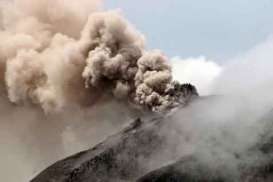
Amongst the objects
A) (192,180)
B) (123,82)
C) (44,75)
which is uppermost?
(44,75)

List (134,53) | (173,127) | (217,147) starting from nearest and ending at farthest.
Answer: (217,147) → (173,127) → (134,53)

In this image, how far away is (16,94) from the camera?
235 feet

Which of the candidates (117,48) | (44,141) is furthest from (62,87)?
(44,141)

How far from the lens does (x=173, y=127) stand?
56.7 metres

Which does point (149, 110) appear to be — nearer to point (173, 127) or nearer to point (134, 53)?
point (173, 127)

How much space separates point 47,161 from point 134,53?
2642 cm

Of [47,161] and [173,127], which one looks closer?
[173,127]

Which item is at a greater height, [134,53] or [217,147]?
[134,53]

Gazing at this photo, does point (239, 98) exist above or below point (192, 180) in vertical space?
above

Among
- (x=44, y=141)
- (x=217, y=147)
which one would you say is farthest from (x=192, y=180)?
(x=44, y=141)

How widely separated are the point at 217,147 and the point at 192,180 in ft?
21.0

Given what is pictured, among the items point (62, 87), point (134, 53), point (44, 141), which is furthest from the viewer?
point (44, 141)

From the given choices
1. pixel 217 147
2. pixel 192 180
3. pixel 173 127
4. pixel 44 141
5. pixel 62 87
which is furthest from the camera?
pixel 44 141

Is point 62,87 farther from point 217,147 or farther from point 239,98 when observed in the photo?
point 217,147
